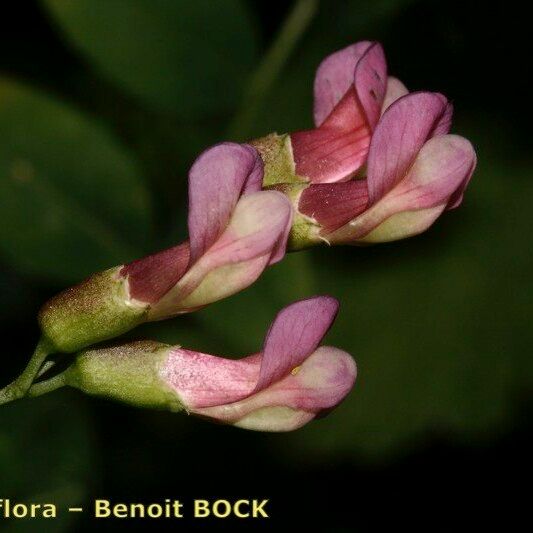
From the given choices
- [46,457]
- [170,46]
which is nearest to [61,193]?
[170,46]

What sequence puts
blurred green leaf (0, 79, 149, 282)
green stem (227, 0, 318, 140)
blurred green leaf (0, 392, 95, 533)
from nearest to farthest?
blurred green leaf (0, 392, 95, 533) → blurred green leaf (0, 79, 149, 282) → green stem (227, 0, 318, 140)

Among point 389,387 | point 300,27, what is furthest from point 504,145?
point 300,27

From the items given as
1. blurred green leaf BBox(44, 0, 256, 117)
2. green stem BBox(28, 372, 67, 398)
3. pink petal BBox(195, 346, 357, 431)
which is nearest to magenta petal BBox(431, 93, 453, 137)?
pink petal BBox(195, 346, 357, 431)

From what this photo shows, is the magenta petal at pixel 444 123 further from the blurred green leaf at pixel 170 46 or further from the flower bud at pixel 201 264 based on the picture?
the blurred green leaf at pixel 170 46

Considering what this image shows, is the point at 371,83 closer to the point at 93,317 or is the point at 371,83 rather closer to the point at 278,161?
the point at 278,161

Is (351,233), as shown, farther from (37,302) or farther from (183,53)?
(37,302)

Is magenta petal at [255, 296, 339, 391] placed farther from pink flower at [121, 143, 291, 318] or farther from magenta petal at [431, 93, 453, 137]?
magenta petal at [431, 93, 453, 137]
